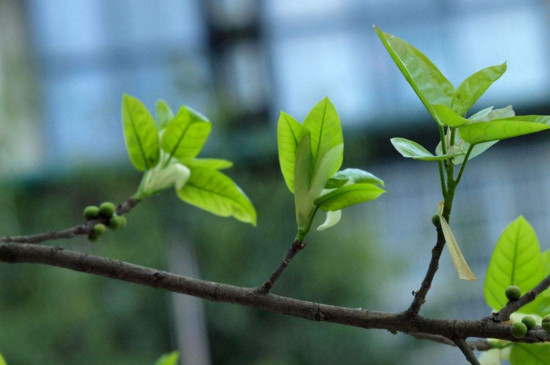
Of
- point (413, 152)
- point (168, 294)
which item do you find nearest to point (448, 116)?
point (413, 152)

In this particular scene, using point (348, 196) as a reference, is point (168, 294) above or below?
below

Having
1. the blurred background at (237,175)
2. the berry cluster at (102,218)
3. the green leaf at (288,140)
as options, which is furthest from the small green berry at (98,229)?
the blurred background at (237,175)

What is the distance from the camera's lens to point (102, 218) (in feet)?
1.36

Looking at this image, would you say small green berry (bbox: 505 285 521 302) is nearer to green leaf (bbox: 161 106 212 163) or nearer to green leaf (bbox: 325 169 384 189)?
green leaf (bbox: 325 169 384 189)

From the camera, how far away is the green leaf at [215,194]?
0.41 metres

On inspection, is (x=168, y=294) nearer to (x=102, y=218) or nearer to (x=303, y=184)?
(x=102, y=218)

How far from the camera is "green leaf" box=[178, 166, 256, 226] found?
0.41 meters

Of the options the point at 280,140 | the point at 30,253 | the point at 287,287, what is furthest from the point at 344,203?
the point at 287,287

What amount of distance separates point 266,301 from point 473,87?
109 millimetres

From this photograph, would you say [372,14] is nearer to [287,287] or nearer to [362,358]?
[287,287]

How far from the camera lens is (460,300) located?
242 cm

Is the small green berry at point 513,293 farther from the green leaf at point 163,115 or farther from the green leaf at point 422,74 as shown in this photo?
the green leaf at point 163,115

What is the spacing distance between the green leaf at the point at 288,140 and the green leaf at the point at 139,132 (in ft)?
0.38

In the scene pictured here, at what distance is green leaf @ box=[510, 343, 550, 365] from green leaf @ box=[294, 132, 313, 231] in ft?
0.34
